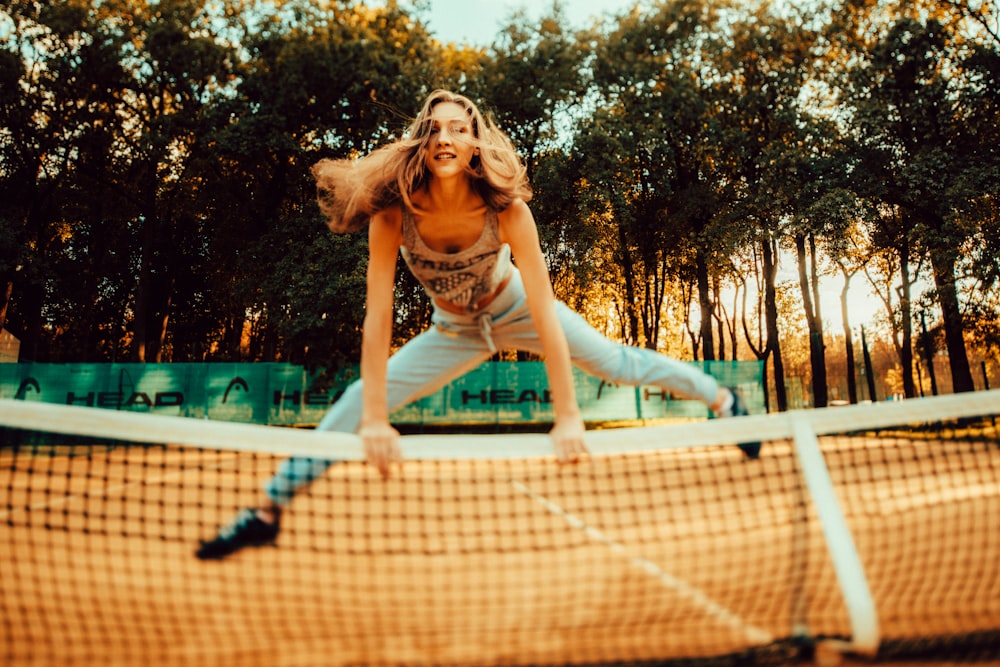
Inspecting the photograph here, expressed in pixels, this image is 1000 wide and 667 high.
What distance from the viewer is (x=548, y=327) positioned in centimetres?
283

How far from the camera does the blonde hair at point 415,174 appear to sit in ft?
9.64

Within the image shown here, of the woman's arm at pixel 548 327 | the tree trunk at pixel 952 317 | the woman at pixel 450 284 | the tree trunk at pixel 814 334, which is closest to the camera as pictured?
the woman's arm at pixel 548 327

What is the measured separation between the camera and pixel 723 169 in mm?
21234

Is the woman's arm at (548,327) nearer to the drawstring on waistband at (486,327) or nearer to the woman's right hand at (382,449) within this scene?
the drawstring on waistband at (486,327)

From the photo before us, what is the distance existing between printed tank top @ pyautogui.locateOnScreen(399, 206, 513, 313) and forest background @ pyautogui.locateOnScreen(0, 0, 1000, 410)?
1402cm

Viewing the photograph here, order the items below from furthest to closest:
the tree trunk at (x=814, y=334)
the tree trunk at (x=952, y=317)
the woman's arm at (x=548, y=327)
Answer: the tree trunk at (x=814, y=334) → the tree trunk at (x=952, y=317) → the woman's arm at (x=548, y=327)

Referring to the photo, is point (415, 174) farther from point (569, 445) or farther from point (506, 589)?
point (506, 589)

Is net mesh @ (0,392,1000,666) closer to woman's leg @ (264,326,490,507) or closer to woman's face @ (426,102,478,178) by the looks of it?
woman's leg @ (264,326,490,507)

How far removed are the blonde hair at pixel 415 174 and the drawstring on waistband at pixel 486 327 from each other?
53 cm

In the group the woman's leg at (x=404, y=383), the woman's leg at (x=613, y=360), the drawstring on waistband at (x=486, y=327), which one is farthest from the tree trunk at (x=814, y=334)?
the woman's leg at (x=404, y=383)

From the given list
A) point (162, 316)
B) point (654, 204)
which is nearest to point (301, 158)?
point (162, 316)

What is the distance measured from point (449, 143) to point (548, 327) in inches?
37.0

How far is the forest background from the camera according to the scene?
1750 centimetres

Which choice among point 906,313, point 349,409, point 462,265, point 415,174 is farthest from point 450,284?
point 906,313
